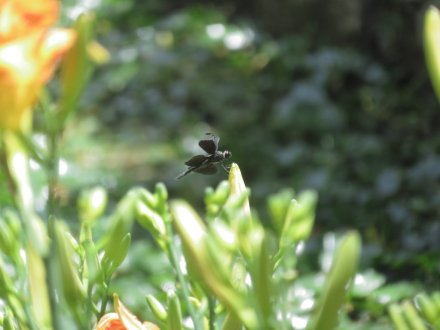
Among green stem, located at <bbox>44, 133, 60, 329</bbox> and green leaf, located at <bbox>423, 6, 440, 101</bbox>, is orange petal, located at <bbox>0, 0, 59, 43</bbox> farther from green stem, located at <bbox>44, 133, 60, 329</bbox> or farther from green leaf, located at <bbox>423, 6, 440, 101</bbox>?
green leaf, located at <bbox>423, 6, 440, 101</bbox>

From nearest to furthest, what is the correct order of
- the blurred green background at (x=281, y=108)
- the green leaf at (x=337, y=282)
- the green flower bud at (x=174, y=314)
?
the green leaf at (x=337, y=282) < the green flower bud at (x=174, y=314) < the blurred green background at (x=281, y=108)

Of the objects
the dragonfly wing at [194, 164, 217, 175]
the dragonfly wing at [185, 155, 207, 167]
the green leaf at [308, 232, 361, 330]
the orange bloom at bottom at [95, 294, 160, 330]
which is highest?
the dragonfly wing at [185, 155, 207, 167]

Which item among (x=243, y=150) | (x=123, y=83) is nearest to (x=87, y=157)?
(x=243, y=150)

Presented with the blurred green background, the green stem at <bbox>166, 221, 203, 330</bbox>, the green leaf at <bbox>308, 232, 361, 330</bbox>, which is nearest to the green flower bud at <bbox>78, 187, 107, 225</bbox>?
the green stem at <bbox>166, 221, 203, 330</bbox>

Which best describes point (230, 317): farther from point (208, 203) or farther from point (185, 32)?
point (185, 32)

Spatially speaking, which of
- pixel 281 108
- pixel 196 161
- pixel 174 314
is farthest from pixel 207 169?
pixel 281 108

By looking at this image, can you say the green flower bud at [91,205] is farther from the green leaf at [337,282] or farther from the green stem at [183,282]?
the green leaf at [337,282]

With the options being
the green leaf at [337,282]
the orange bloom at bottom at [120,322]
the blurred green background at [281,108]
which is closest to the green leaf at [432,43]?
the green leaf at [337,282]
